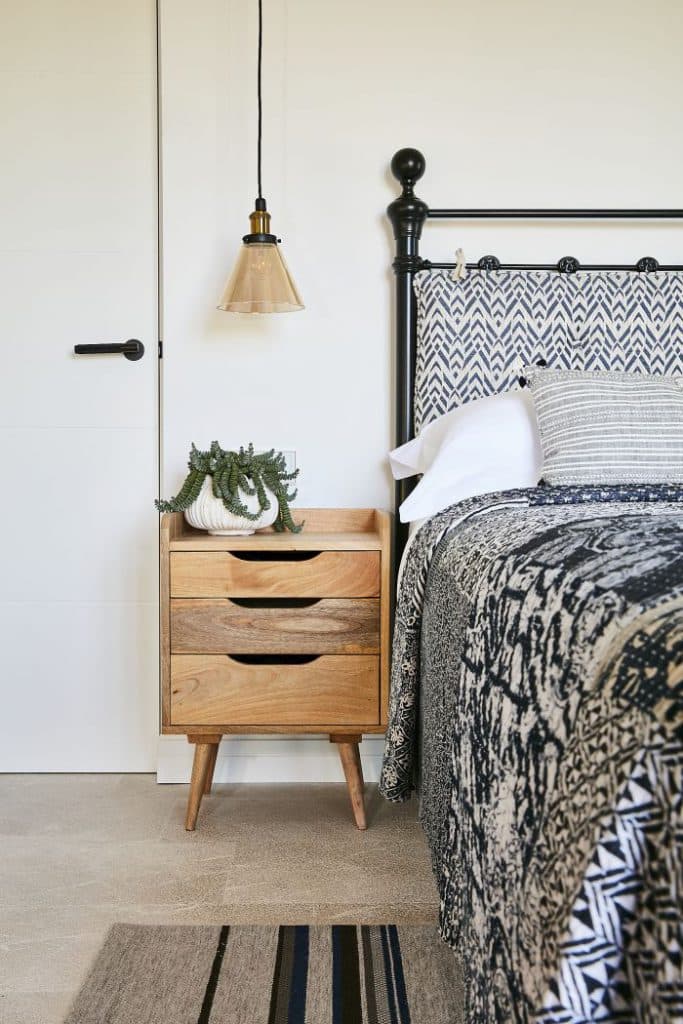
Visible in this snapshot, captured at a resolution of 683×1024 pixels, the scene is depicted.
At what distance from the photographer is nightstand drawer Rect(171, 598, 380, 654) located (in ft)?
6.43

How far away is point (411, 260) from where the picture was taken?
2.26 metres

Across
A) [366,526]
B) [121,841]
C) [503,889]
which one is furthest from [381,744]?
[503,889]

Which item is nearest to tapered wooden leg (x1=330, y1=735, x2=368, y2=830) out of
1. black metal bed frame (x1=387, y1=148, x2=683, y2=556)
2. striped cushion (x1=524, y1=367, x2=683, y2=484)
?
black metal bed frame (x1=387, y1=148, x2=683, y2=556)

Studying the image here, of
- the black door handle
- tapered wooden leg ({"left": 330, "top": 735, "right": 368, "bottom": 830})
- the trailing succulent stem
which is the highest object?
the black door handle

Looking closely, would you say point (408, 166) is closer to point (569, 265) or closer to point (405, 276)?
point (405, 276)

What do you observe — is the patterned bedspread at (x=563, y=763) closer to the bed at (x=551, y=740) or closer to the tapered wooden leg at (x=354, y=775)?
the bed at (x=551, y=740)

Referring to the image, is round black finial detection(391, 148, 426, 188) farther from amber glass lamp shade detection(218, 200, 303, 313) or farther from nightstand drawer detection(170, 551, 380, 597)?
nightstand drawer detection(170, 551, 380, 597)

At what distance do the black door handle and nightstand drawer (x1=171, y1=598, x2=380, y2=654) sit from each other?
71 centimetres

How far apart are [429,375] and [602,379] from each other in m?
0.49

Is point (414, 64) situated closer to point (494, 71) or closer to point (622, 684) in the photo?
point (494, 71)

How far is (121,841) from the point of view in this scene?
193 cm

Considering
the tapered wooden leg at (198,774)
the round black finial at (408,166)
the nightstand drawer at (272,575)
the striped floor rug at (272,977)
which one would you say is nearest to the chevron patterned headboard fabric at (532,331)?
the round black finial at (408,166)

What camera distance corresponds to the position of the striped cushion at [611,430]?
69.6 inches

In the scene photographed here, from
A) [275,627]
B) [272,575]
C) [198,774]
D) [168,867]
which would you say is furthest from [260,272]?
[168,867]
